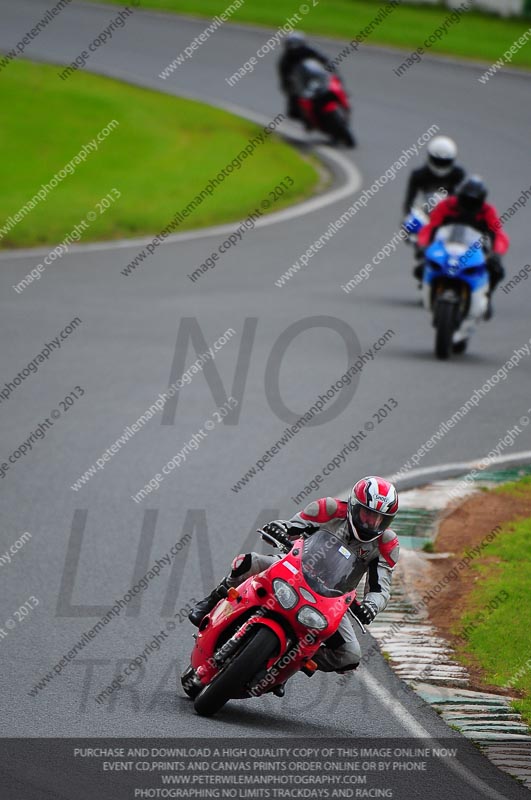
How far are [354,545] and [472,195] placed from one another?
8.60 m

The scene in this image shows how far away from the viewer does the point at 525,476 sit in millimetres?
12469

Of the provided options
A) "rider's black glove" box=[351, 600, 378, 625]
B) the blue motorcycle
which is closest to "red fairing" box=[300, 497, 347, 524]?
"rider's black glove" box=[351, 600, 378, 625]

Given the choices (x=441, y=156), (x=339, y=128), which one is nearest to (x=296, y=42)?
(x=339, y=128)

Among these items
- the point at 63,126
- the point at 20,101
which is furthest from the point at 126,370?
the point at 20,101

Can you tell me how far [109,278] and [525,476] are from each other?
843 cm

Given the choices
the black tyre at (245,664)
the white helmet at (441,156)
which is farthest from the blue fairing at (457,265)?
the black tyre at (245,664)

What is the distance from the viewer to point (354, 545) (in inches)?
311

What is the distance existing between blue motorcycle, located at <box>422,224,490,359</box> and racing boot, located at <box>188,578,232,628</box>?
26.4 ft

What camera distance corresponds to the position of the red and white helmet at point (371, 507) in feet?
25.1

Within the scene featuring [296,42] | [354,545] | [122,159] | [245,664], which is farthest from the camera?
[296,42]

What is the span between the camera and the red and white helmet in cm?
764

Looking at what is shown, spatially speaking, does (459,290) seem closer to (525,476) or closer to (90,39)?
(525,476)

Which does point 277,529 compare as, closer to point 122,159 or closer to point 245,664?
point 245,664

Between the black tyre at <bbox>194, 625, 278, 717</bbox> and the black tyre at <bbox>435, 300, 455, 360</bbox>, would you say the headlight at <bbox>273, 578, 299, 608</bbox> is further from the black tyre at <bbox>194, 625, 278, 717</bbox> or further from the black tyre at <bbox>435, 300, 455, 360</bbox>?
the black tyre at <bbox>435, 300, 455, 360</bbox>
